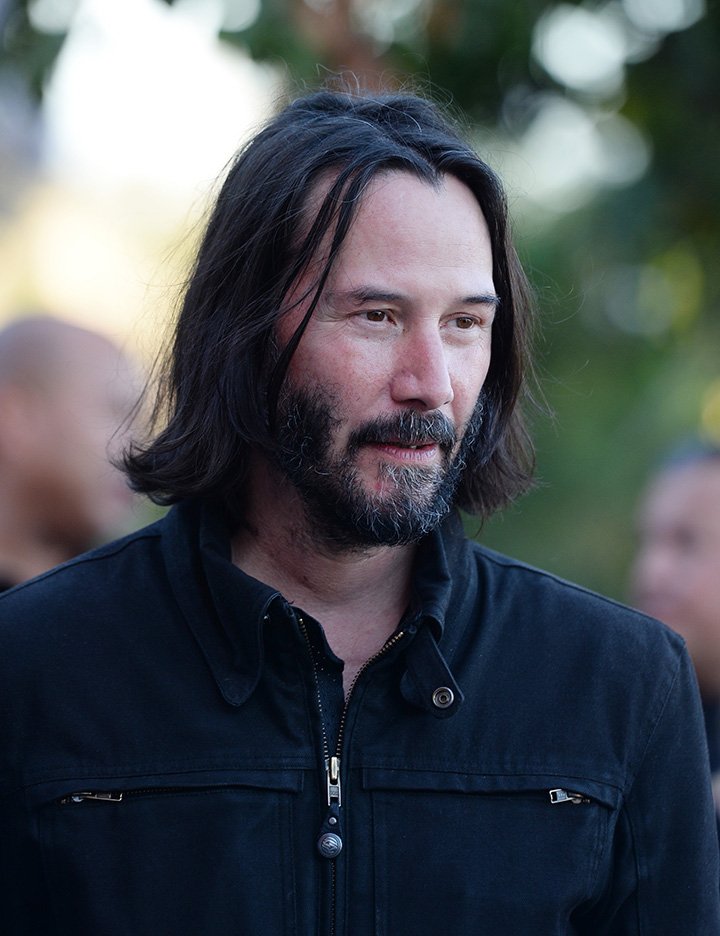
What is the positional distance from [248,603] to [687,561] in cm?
219

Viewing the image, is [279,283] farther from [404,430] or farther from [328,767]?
[328,767]

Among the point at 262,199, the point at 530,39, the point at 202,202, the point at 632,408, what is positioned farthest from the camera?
the point at 632,408

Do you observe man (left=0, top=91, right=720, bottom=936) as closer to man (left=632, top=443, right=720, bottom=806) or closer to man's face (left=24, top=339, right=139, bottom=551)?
man's face (left=24, top=339, right=139, bottom=551)

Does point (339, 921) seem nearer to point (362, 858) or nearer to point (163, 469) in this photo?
point (362, 858)

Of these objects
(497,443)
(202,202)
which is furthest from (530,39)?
(497,443)

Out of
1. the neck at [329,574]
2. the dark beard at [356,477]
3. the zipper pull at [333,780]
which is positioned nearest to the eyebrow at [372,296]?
the dark beard at [356,477]

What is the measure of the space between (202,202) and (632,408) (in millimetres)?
3935

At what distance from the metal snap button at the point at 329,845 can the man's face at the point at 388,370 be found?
51 centimetres

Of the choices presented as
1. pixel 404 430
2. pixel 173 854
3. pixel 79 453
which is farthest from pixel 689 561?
pixel 173 854

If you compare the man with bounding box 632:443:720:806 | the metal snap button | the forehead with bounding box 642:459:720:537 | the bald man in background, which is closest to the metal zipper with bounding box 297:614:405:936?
the metal snap button

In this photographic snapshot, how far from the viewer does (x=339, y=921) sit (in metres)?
2.24

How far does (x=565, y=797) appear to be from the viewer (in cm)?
238

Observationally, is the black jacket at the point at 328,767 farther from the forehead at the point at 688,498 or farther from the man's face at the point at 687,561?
the forehead at the point at 688,498

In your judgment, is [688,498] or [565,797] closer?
[565,797]
